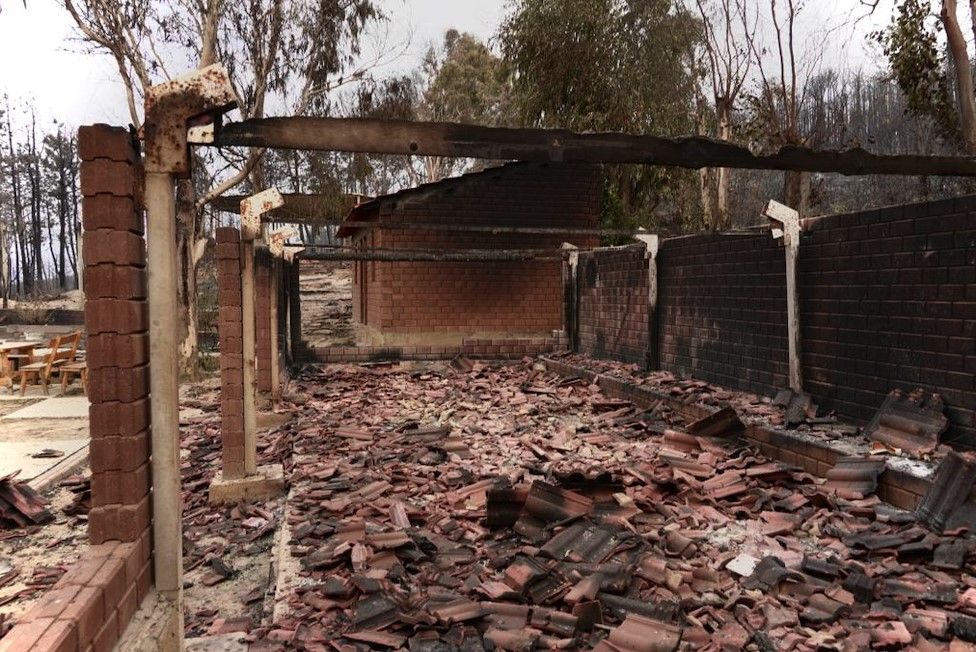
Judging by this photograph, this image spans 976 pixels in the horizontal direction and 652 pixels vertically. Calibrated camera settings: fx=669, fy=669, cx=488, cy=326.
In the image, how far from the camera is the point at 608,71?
21.6 m

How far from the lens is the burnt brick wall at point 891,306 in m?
4.93

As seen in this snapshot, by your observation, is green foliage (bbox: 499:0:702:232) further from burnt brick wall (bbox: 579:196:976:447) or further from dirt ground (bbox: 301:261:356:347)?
burnt brick wall (bbox: 579:196:976:447)

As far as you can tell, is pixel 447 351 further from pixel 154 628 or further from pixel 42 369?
pixel 154 628

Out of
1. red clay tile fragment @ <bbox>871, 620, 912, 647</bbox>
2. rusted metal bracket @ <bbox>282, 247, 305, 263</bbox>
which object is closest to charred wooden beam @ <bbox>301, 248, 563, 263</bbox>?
rusted metal bracket @ <bbox>282, 247, 305, 263</bbox>

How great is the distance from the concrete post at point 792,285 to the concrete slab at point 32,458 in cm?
799

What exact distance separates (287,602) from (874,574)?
3.20 metres

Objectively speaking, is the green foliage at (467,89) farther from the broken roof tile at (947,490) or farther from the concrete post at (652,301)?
the broken roof tile at (947,490)

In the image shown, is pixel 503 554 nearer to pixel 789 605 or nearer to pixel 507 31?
pixel 789 605

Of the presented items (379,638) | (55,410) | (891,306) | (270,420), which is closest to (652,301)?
(891,306)

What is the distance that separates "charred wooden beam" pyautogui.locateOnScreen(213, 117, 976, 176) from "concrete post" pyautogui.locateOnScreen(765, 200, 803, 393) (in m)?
2.80

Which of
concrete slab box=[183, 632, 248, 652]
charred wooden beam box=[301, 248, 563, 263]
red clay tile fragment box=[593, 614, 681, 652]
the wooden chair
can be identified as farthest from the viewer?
the wooden chair

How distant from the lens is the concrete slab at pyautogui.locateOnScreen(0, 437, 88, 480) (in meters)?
7.45

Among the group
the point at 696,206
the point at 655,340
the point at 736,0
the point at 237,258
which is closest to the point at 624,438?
the point at 655,340

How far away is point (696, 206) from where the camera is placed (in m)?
28.0
